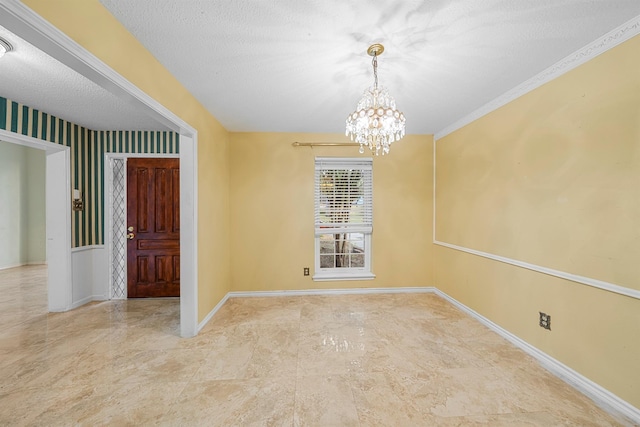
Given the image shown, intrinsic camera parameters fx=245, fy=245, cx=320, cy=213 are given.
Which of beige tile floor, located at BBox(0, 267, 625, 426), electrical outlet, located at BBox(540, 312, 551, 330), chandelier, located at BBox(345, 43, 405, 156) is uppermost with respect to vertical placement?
chandelier, located at BBox(345, 43, 405, 156)

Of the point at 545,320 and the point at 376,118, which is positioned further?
the point at 545,320

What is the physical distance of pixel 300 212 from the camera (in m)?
3.80

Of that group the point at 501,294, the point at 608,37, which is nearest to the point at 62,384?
the point at 501,294

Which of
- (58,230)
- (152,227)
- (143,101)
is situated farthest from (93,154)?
(143,101)

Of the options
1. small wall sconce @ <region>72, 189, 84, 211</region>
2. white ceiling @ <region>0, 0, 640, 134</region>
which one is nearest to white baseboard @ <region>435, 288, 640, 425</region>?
white ceiling @ <region>0, 0, 640, 134</region>

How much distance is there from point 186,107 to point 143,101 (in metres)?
0.67

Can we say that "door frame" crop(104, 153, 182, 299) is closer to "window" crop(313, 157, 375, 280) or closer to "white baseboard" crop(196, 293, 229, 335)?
"white baseboard" crop(196, 293, 229, 335)

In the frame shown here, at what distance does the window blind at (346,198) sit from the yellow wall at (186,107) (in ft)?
4.79

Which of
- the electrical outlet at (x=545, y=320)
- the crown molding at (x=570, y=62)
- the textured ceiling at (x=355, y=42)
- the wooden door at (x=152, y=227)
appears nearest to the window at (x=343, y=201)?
the textured ceiling at (x=355, y=42)

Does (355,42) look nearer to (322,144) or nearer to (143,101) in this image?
(143,101)

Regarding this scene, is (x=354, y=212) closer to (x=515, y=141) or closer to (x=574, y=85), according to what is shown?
(x=515, y=141)

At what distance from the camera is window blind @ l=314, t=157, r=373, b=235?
3.85 metres

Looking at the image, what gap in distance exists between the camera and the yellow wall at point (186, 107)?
4.22ft

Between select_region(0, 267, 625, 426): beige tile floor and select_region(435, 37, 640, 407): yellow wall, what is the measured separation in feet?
1.12
